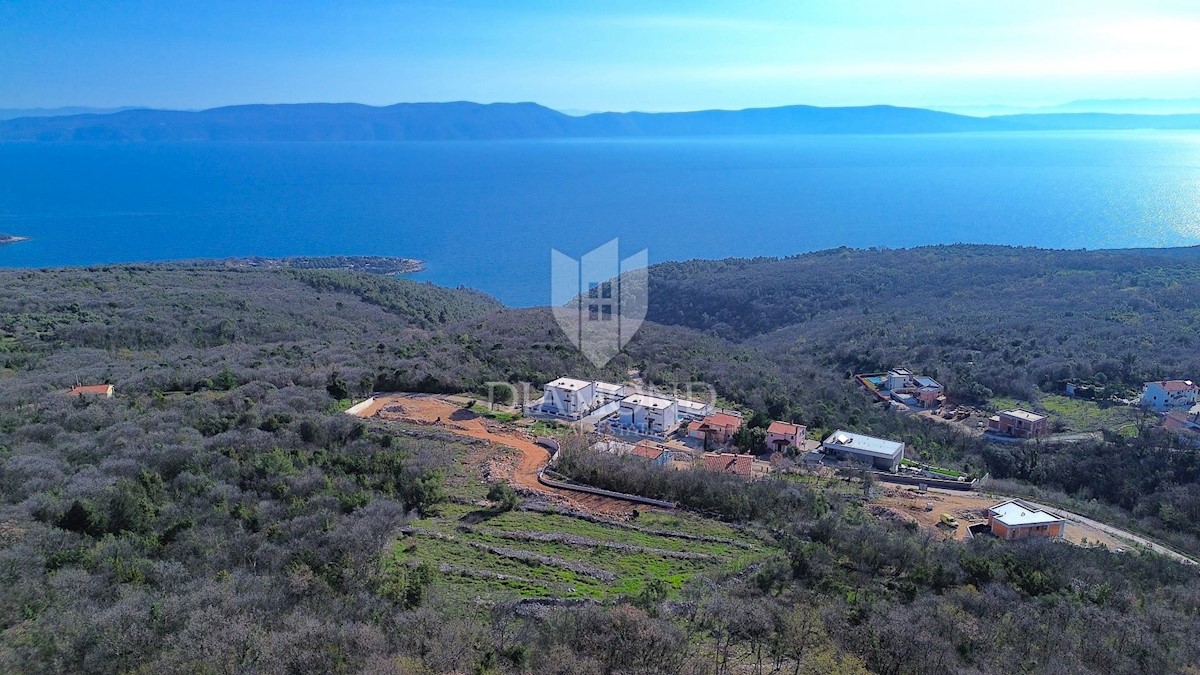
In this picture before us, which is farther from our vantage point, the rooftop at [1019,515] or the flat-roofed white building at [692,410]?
the flat-roofed white building at [692,410]

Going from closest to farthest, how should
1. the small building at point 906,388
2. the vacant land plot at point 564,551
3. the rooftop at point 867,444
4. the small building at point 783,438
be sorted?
the vacant land plot at point 564,551
the rooftop at point 867,444
the small building at point 783,438
the small building at point 906,388

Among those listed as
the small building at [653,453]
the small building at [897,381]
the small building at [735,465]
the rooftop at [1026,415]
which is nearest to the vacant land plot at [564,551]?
the small building at [653,453]

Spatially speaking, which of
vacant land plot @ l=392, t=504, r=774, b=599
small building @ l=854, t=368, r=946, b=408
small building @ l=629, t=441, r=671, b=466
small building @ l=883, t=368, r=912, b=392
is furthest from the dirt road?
small building @ l=883, t=368, r=912, b=392

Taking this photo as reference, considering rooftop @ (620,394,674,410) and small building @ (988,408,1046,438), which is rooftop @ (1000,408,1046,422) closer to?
small building @ (988,408,1046,438)

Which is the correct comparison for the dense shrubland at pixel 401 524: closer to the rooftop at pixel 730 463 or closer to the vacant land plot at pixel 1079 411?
the vacant land plot at pixel 1079 411

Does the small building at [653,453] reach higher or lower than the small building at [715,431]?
higher
